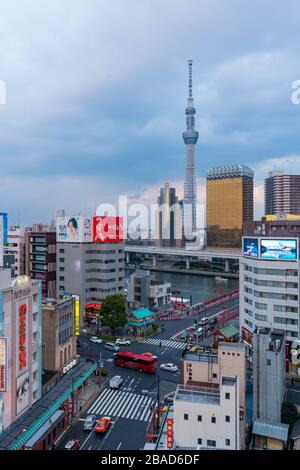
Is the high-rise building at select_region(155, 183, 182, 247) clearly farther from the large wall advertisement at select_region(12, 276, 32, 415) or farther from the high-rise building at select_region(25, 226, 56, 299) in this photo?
the large wall advertisement at select_region(12, 276, 32, 415)

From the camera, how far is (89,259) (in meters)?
34.0

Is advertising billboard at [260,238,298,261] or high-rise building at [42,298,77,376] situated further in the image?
advertising billboard at [260,238,298,261]

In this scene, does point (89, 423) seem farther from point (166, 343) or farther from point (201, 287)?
point (201, 287)

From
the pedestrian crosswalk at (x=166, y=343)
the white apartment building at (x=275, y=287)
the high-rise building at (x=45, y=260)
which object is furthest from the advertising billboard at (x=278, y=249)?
the high-rise building at (x=45, y=260)

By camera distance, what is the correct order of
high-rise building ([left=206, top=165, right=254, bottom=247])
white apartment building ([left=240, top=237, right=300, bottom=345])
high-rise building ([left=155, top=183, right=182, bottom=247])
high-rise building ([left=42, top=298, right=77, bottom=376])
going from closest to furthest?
high-rise building ([left=42, top=298, right=77, bottom=376]), white apartment building ([left=240, top=237, right=300, bottom=345]), high-rise building ([left=206, top=165, right=254, bottom=247]), high-rise building ([left=155, top=183, right=182, bottom=247])

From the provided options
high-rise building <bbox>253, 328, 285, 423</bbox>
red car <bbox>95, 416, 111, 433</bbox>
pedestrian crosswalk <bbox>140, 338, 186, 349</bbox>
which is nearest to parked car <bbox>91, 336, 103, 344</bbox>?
pedestrian crosswalk <bbox>140, 338, 186, 349</bbox>

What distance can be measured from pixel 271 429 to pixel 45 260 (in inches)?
1122

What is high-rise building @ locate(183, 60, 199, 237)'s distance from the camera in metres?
132

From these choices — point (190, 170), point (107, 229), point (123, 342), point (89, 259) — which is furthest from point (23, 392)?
point (190, 170)

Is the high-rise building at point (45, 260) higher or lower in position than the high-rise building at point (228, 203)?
lower

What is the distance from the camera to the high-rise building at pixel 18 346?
12969mm

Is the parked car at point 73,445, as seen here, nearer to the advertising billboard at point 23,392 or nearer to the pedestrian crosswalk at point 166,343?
the advertising billboard at point 23,392

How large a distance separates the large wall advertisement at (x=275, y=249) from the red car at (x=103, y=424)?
14.3 m

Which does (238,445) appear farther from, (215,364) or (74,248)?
(74,248)
